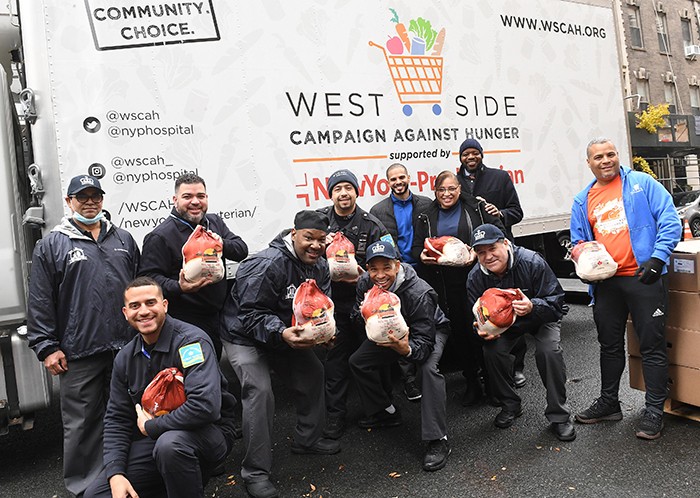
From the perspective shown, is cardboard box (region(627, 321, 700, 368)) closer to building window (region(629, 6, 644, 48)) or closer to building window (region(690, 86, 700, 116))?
building window (region(629, 6, 644, 48))

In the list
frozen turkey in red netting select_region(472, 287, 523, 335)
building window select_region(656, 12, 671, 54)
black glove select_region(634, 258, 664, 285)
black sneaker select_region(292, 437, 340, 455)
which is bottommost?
black sneaker select_region(292, 437, 340, 455)

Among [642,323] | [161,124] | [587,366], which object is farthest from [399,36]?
[587,366]

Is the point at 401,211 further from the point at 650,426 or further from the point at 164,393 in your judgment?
the point at 164,393

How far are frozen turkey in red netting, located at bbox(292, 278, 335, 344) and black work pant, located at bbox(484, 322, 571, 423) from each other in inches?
50.8

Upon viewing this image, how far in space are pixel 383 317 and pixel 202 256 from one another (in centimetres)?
115

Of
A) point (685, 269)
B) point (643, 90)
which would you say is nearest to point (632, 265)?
point (685, 269)

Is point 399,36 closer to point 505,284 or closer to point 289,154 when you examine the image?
point 289,154

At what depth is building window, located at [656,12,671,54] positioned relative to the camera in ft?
93.8

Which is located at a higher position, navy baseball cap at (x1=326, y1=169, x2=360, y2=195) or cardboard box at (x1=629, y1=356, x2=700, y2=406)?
navy baseball cap at (x1=326, y1=169, x2=360, y2=195)

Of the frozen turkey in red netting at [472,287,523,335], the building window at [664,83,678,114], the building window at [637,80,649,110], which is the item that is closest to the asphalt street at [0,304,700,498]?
the frozen turkey in red netting at [472,287,523,335]

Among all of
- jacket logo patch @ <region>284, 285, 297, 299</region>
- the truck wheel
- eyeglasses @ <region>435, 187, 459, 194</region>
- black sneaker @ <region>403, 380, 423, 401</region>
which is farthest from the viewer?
the truck wheel

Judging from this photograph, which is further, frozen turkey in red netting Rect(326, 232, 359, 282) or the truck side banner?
frozen turkey in red netting Rect(326, 232, 359, 282)

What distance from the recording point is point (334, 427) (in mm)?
4219

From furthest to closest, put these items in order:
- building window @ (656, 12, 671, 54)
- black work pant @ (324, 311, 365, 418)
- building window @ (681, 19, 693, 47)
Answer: building window @ (681, 19, 693, 47) → building window @ (656, 12, 671, 54) → black work pant @ (324, 311, 365, 418)
